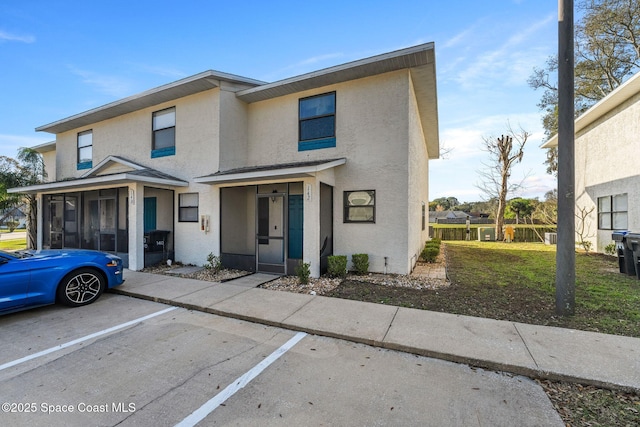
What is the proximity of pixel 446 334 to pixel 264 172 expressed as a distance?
18.5ft

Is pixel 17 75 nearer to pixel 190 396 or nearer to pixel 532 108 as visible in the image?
pixel 190 396

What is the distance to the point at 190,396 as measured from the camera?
2736mm

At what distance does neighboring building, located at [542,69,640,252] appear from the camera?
9750 mm

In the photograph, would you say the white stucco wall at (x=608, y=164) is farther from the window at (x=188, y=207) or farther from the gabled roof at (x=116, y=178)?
the gabled roof at (x=116, y=178)

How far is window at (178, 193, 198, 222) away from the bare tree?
1950cm

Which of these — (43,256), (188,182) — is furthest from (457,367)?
(188,182)

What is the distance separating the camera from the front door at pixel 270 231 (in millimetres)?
8344

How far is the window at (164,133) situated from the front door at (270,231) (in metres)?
4.32

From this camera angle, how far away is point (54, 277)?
16.6 feet

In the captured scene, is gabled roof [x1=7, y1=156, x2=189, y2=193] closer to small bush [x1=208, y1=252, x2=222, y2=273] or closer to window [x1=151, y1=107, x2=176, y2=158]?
window [x1=151, y1=107, x2=176, y2=158]

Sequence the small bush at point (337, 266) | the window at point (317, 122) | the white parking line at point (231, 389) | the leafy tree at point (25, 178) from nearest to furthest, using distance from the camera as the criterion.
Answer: the white parking line at point (231, 389) → the small bush at point (337, 266) → the window at point (317, 122) → the leafy tree at point (25, 178)

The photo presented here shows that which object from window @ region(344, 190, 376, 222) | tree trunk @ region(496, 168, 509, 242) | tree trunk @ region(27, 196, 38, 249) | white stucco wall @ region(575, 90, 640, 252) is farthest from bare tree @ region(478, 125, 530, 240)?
tree trunk @ region(27, 196, 38, 249)

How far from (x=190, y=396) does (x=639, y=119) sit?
591 inches

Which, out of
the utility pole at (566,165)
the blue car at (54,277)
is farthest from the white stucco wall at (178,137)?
the utility pole at (566,165)
